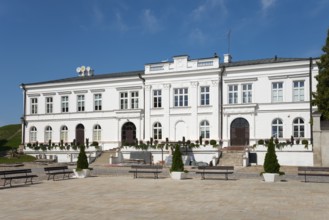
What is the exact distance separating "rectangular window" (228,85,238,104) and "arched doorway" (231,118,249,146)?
1.82 metres

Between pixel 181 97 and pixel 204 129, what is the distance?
13.4 feet

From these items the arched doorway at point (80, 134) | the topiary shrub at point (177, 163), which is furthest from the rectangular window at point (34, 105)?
the topiary shrub at point (177, 163)

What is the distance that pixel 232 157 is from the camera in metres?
36.2

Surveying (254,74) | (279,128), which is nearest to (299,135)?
(279,128)

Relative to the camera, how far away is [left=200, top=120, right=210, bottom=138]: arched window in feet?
136

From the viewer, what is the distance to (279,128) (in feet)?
127

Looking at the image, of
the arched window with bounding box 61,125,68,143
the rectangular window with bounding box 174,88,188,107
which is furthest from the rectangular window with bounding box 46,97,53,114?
the rectangular window with bounding box 174,88,188,107

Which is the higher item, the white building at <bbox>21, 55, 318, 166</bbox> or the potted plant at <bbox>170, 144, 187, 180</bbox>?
the white building at <bbox>21, 55, 318, 166</bbox>

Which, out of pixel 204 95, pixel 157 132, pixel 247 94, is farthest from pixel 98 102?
pixel 247 94

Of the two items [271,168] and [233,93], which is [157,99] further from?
[271,168]

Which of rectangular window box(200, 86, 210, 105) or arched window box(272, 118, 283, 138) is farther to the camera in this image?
Answer: rectangular window box(200, 86, 210, 105)

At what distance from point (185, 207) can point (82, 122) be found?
36009mm

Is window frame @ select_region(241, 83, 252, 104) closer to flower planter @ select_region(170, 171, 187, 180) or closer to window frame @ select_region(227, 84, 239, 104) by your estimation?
window frame @ select_region(227, 84, 239, 104)

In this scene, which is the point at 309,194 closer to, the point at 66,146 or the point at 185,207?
the point at 185,207
